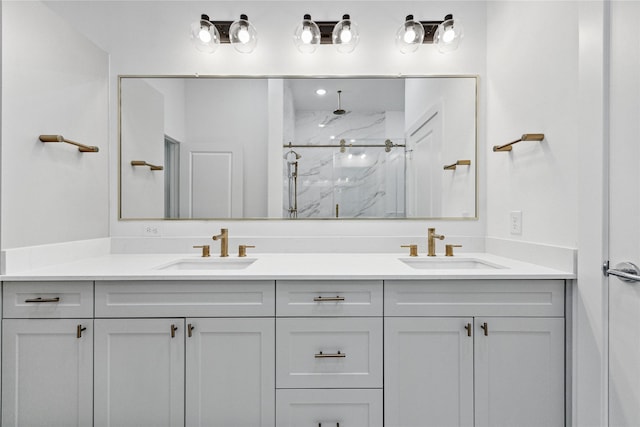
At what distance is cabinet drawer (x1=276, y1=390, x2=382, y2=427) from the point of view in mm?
1296

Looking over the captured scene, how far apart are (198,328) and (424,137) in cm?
153

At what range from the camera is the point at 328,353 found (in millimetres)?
1302

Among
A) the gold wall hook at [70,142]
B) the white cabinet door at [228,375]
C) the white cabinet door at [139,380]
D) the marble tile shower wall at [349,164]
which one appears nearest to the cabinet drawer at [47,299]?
the white cabinet door at [139,380]

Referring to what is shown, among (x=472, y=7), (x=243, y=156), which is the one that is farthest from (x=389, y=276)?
(x=472, y=7)

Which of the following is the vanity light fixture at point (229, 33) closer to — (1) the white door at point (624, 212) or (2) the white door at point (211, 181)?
(2) the white door at point (211, 181)

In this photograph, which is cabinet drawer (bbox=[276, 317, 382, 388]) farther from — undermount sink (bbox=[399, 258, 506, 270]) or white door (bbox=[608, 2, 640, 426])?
white door (bbox=[608, 2, 640, 426])

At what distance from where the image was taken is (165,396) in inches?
50.8

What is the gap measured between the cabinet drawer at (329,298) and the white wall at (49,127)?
1.11 metres

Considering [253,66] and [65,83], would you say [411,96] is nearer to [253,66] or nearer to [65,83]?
[253,66]

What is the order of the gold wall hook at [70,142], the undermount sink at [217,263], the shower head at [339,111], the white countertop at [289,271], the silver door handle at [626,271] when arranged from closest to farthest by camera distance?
the silver door handle at [626,271] < the white countertop at [289,271] < the gold wall hook at [70,142] < the undermount sink at [217,263] < the shower head at [339,111]

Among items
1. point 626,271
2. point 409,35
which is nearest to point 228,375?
point 626,271

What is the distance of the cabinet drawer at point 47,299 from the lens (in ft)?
4.25

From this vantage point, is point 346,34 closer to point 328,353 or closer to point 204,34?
point 204,34

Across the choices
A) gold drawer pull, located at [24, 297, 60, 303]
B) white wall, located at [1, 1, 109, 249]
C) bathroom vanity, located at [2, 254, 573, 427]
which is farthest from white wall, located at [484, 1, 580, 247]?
white wall, located at [1, 1, 109, 249]
